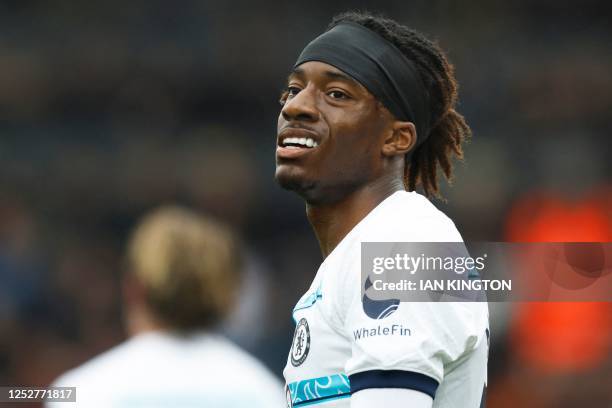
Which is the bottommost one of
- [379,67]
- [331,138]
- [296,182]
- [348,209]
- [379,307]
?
[379,307]

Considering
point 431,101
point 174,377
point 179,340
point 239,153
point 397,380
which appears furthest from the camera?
point 239,153

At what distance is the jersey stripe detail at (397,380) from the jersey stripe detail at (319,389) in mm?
Result: 209

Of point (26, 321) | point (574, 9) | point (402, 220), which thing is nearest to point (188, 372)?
point (402, 220)

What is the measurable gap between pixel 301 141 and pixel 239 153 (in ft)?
21.6

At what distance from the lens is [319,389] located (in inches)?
136

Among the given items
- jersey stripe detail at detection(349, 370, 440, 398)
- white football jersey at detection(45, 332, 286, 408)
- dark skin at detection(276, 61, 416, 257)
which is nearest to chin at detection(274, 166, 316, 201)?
dark skin at detection(276, 61, 416, 257)

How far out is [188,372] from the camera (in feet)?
11.3

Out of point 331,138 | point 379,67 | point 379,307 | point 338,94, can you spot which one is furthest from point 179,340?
point 379,67

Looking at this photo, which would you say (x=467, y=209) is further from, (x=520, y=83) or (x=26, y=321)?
(x=26, y=321)

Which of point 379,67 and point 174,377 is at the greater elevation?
point 379,67

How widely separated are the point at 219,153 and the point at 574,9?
12.6 ft

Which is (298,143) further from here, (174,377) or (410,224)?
(174,377)

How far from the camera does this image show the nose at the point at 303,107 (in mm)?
3941

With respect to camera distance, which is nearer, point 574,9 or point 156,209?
point 156,209
